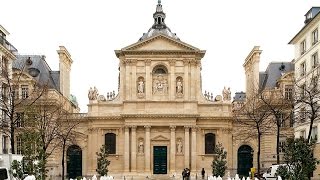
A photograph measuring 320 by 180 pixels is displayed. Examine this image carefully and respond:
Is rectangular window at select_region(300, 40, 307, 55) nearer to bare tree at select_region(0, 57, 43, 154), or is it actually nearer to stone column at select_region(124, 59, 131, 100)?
stone column at select_region(124, 59, 131, 100)

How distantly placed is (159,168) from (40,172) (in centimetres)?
4049

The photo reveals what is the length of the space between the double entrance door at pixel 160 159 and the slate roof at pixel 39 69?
1657 cm

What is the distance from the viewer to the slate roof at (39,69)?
78.9 metres

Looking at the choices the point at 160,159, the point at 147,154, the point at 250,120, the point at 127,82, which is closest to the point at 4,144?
the point at 127,82

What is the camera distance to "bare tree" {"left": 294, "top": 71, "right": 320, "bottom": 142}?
160 ft

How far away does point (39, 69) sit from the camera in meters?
80.8

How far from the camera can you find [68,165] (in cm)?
7788

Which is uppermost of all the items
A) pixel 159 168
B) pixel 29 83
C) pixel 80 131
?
pixel 29 83

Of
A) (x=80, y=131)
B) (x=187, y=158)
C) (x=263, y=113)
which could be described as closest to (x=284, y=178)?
(x=263, y=113)

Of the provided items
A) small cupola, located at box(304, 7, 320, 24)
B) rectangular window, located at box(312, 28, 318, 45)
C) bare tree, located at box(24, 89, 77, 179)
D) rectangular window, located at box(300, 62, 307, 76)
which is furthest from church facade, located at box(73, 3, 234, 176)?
rectangular window, located at box(312, 28, 318, 45)

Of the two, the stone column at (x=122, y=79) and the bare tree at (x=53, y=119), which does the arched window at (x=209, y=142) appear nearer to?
the stone column at (x=122, y=79)

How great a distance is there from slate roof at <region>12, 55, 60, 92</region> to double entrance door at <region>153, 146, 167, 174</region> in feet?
54.4

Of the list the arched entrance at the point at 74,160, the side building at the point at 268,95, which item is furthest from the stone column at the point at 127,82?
the side building at the point at 268,95

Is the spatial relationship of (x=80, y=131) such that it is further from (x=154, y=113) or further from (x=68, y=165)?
(x=154, y=113)
